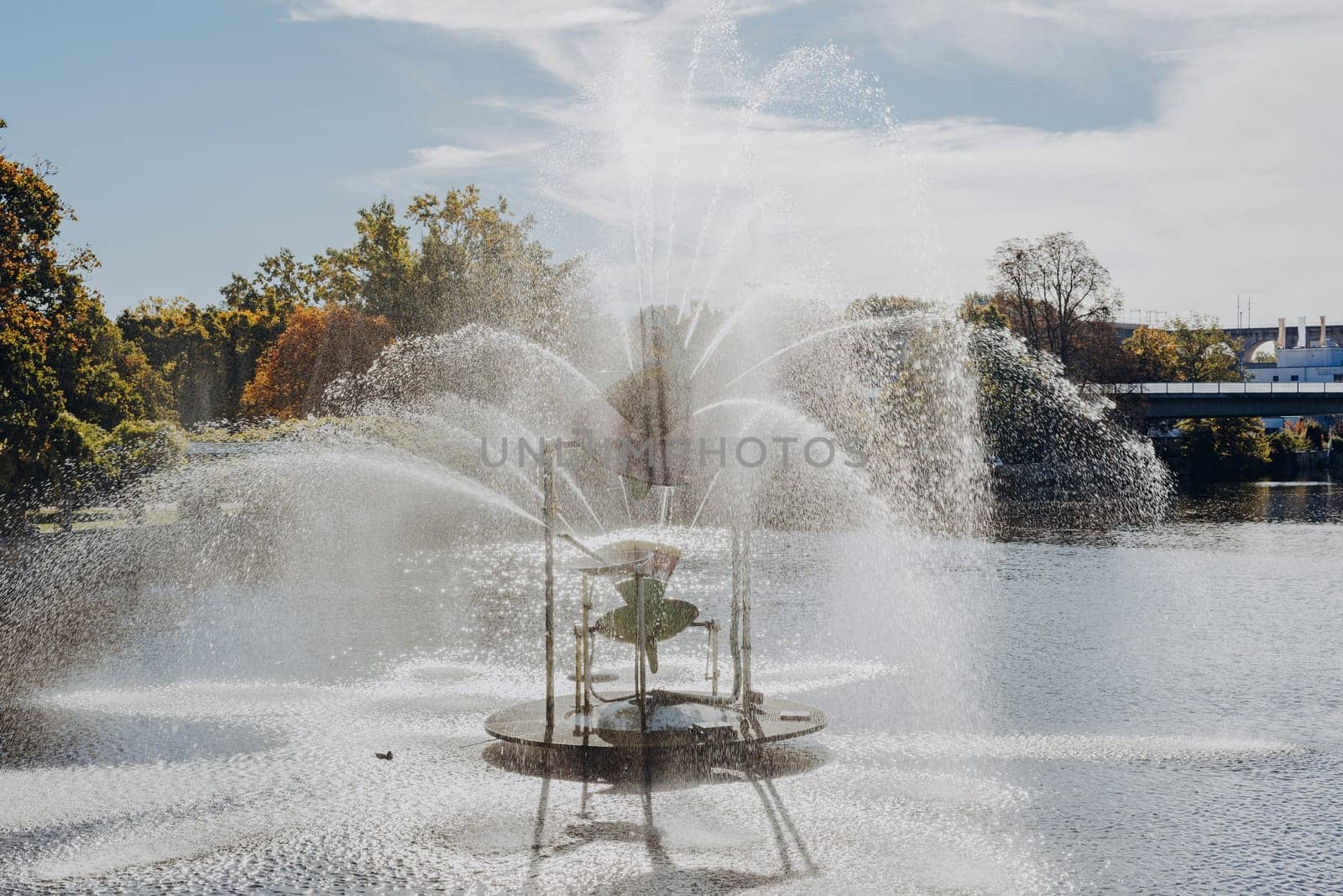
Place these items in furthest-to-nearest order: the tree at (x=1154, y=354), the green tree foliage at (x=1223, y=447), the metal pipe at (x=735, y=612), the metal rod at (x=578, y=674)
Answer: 1. the tree at (x=1154, y=354)
2. the green tree foliage at (x=1223, y=447)
3. the metal pipe at (x=735, y=612)
4. the metal rod at (x=578, y=674)

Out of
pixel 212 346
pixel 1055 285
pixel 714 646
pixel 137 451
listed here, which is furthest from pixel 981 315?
pixel 714 646

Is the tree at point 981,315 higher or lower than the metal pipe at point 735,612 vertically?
higher

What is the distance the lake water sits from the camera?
888 centimetres

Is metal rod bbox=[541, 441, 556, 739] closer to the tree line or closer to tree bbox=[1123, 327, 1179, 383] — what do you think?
the tree line

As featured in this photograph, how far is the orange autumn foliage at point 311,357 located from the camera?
2933 inches

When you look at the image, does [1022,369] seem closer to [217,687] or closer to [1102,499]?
[1102,499]

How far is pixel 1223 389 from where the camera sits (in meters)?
94.2

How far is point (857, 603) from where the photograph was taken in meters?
23.8

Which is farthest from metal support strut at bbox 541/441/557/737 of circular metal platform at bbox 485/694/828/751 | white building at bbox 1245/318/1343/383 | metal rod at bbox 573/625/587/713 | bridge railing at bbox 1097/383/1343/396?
white building at bbox 1245/318/1343/383

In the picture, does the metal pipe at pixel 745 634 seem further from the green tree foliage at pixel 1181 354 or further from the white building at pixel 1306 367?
the white building at pixel 1306 367

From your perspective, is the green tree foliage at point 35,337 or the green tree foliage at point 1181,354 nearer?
the green tree foliage at point 35,337

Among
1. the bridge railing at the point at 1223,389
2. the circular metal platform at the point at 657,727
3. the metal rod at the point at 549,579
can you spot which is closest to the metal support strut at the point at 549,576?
the metal rod at the point at 549,579

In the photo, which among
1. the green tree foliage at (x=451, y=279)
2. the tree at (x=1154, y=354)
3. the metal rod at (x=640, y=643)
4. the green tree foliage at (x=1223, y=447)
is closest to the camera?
the metal rod at (x=640, y=643)

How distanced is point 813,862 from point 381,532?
3141 cm
